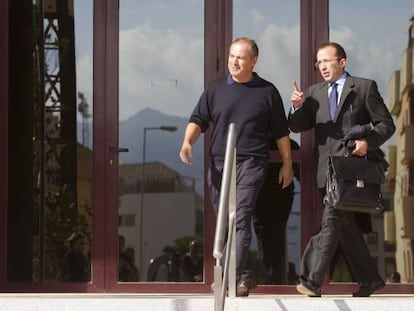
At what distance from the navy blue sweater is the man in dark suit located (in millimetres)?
110

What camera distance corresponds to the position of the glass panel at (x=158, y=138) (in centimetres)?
934

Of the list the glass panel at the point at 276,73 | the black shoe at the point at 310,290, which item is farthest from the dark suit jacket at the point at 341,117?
the glass panel at the point at 276,73

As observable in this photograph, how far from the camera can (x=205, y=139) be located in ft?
29.3

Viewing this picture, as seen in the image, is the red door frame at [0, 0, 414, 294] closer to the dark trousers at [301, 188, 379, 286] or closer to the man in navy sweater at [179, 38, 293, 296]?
the dark trousers at [301, 188, 379, 286]

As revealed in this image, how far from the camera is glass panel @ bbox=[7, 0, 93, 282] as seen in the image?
902 centimetres

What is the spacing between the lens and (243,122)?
8133mm

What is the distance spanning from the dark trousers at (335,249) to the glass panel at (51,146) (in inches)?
62.2

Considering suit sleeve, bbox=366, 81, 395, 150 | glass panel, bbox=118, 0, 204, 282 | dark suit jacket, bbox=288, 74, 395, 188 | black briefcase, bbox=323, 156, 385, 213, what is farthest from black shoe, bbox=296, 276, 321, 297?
glass panel, bbox=118, 0, 204, 282

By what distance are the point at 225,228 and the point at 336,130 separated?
74.1 inches

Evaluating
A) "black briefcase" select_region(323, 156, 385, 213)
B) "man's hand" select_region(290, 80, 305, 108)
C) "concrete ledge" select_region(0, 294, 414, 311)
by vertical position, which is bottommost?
"concrete ledge" select_region(0, 294, 414, 311)

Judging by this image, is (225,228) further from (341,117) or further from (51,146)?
(51,146)

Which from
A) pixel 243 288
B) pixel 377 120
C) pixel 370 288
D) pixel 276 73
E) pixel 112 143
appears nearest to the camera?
pixel 243 288

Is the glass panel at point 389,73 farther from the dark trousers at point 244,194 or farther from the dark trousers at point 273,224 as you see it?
the dark trousers at point 244,194

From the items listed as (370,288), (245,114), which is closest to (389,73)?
(245,114)
